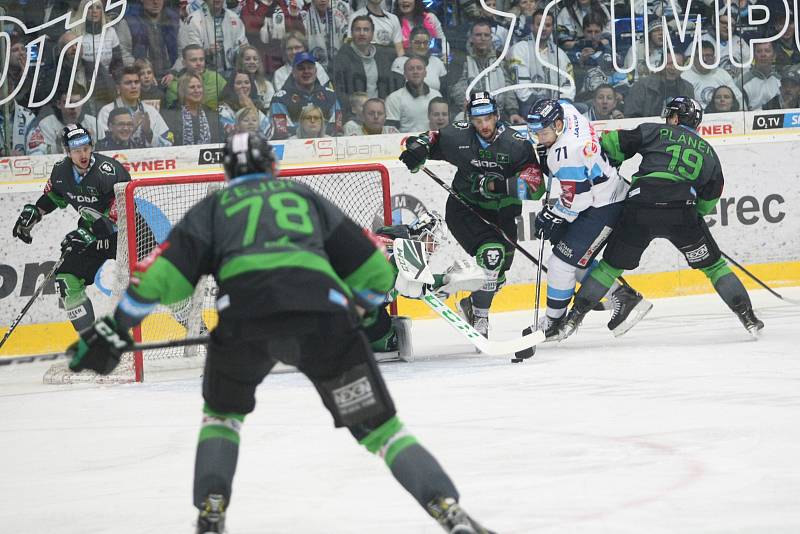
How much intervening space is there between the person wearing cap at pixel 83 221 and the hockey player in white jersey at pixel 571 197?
7.09 feet

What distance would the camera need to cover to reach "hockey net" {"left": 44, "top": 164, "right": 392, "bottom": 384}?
6.39m

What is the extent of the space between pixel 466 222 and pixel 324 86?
80.7 inches

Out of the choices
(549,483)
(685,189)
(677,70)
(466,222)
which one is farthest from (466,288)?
(677,70)

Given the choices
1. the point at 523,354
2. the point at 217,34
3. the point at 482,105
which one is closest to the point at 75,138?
the point at 217,34

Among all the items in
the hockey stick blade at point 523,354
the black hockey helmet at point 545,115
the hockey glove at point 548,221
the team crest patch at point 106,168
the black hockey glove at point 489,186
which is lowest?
the hockey stick blade at point 523,354

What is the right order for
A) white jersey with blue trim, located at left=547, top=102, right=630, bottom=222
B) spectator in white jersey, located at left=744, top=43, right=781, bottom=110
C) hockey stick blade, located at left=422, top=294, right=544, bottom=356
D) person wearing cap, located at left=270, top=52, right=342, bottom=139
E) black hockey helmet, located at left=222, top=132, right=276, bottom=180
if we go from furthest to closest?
spectator in white jersey, located at left=744, top=43, right=781, bottom=110 < person wearing cap, located at left=270, top=52, right=342, bottom=139 < white jersey with blue trim, located at left=547, top=102, right=630, bottom=222 < hockey stick blade, located at left=422, top=294, right=544, bottom=356 < black hockey helmet, located at left=222, top=132, right=276, bottom=180

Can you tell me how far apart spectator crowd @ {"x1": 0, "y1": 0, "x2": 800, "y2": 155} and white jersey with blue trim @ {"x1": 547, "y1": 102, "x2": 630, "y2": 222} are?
238 centimetres

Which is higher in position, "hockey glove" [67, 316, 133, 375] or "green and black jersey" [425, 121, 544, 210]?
"hockey glove" [67, 316, 133, 375]

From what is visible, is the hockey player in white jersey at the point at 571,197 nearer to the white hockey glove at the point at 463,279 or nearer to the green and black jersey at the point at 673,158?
the green and black jersey at the point at 673,158

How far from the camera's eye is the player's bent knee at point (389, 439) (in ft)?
9.17

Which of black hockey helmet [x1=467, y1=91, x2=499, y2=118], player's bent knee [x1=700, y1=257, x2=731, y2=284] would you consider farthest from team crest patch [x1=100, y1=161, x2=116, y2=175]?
player's bent knee [x1=700, y1=257, x2=731, y2=284]

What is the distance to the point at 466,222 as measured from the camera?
6.73m

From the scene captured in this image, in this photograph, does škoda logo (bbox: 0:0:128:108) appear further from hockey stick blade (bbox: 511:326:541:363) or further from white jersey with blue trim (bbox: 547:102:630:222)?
hockey stick blade (bbox: 511:326:541:363)

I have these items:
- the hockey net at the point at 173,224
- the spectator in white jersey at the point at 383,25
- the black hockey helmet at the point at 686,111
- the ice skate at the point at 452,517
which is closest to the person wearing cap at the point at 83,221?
the hockey net at the point at 173,224
